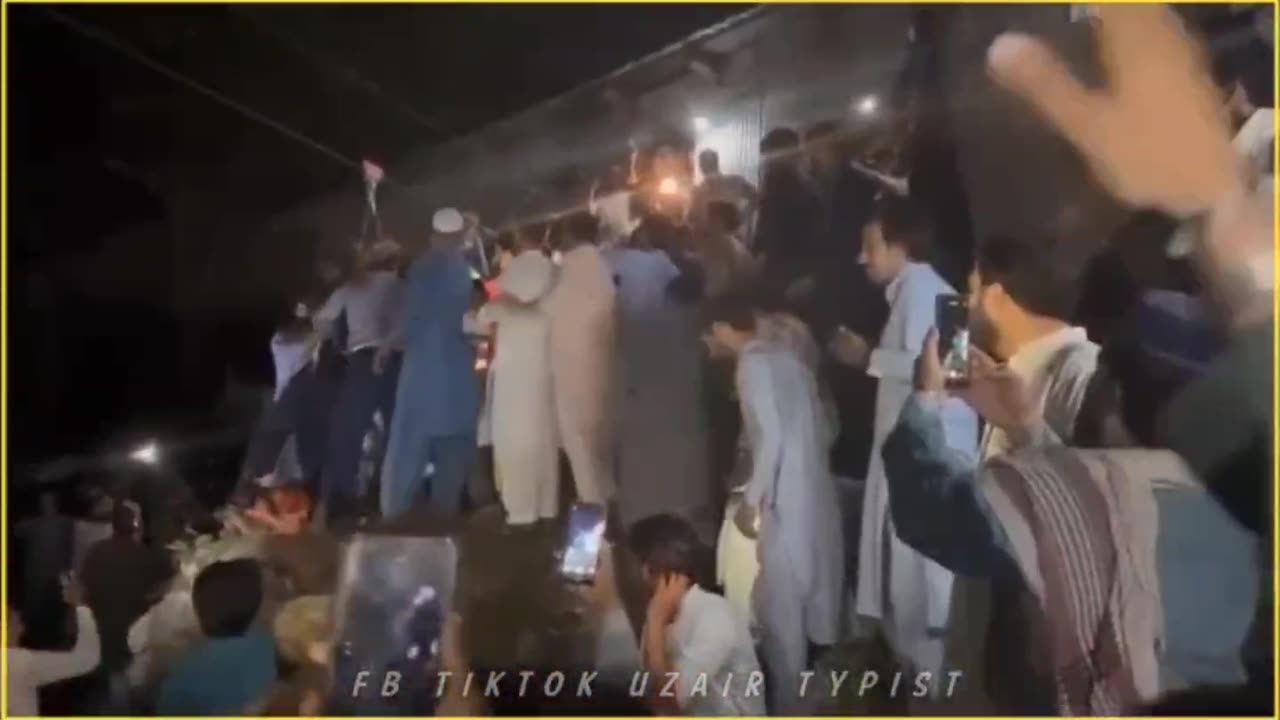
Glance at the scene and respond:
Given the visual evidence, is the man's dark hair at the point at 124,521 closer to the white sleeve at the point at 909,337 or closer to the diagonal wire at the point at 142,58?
the diagonal wire at the point at 142,58

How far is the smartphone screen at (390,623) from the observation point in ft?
6.15

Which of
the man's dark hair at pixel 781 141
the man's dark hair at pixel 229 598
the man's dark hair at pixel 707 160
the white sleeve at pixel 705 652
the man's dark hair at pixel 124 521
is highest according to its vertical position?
the man's dark hair at pixel 781 141

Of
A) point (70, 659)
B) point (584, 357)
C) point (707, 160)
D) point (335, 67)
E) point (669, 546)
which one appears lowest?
point (70, 659)

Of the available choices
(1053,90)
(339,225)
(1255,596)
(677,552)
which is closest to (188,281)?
(339,225)

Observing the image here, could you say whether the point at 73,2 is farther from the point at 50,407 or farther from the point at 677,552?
the point at 677,552

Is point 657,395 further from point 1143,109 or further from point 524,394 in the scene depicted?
point 1143,109

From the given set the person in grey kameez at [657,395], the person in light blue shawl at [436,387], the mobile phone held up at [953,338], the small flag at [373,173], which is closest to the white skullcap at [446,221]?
the person in light blue shawl at [436,387]

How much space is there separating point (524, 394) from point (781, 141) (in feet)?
1.70

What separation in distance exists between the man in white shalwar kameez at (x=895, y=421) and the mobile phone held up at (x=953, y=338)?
1 cm

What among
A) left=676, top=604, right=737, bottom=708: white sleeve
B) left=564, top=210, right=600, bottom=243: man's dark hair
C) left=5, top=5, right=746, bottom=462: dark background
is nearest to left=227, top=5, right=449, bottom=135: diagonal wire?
left=5, top=5, right=746, bottom=462: dark background

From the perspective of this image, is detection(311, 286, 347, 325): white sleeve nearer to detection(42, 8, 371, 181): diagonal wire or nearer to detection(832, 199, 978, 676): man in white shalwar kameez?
detection(42, 8, 371, 181): diagonal wire

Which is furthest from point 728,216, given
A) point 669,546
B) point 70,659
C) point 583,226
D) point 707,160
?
point 70,659

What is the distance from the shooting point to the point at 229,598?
192cm

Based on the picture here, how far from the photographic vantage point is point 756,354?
1909 millimetres
